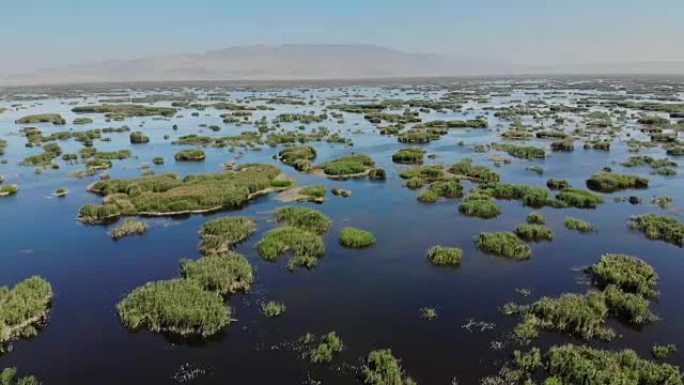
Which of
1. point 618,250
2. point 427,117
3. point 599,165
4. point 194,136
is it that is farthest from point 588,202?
point 427,117

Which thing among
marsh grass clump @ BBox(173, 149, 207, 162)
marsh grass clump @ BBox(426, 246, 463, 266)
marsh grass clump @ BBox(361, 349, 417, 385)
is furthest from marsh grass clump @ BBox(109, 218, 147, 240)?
marsh grass clump @ BBox(173, 149, 207, 162)

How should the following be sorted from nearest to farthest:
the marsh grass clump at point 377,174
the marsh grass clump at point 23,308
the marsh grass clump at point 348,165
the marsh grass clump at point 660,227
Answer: the marsh grass clump at point 23,308 < the marsh grass clump at point 660,227 < the marsh grass clump at point 377,174 < the marsh grass clump at point 348,165

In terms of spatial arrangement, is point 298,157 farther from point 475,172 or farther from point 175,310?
point 175,310

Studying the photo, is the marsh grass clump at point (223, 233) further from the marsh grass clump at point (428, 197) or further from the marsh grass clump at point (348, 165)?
the marsh grass clump at point (348, 165)

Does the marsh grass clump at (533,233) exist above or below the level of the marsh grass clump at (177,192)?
below

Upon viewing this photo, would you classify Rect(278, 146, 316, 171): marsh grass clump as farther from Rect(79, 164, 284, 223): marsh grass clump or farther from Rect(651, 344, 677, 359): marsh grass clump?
Rect(651, 344, 677, 359): marsh grass clump

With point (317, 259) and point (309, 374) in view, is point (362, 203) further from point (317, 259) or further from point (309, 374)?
point (309, 374)

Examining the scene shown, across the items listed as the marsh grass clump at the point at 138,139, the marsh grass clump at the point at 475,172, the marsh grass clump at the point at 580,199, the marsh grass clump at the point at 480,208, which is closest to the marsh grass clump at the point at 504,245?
the marsh grass clump at the point at 480,208
